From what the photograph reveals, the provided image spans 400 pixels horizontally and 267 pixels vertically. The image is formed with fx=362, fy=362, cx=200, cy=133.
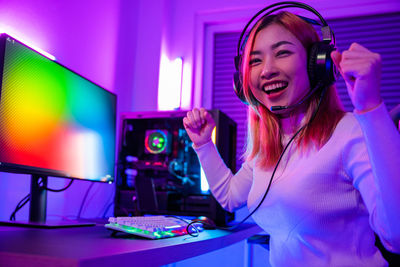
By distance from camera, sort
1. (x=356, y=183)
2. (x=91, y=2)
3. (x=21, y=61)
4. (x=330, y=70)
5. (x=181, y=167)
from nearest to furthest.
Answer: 1. (x=356, y=183)
2. (x=330, y=70)
3. (x=21, y=61)
4. (x=181, y=167)
5. (x=91, y=2)

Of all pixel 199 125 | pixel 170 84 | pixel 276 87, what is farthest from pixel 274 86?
pixel 170 84

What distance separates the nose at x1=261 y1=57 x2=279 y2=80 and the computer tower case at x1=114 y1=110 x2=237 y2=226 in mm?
570

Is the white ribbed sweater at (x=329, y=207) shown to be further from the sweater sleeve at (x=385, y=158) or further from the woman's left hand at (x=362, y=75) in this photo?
the woman's left hand at (x=362, y=75)

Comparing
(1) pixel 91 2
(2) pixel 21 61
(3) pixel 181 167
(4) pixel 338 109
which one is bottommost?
(3) pixel 181 167

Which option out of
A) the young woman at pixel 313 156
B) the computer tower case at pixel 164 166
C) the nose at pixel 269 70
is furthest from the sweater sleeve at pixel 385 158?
the computer tower case at pixel 164 166

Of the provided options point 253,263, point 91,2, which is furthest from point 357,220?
point 91,2

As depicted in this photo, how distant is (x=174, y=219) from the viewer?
105 centimetres

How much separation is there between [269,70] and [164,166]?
0.82 m

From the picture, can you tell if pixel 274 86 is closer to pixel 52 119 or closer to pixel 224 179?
pixel 224 179

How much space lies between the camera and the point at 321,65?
90 cm

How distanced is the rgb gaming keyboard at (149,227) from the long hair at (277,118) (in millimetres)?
300

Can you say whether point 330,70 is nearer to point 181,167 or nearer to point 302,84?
point 302,84

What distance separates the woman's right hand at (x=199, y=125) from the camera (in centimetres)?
113

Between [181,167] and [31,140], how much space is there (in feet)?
2.41
